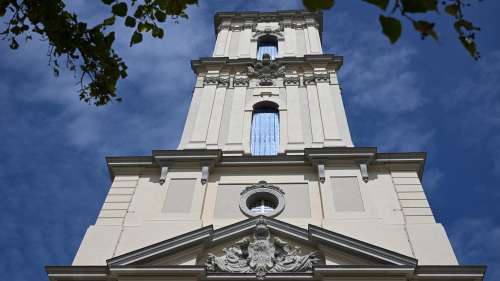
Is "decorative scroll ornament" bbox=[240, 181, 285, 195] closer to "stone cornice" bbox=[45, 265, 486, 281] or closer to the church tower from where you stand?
the church tower

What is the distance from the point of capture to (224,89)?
21047mm

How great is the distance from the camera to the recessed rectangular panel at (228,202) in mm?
14594

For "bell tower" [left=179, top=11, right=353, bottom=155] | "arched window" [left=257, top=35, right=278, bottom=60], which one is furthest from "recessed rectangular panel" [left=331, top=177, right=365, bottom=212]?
"arched window" [left=257, top=35, right=278, bottom=60]

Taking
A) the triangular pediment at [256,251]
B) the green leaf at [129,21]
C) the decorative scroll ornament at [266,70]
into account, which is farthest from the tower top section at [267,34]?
the green leaf at [129,21]

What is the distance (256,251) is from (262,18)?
56.8 feet

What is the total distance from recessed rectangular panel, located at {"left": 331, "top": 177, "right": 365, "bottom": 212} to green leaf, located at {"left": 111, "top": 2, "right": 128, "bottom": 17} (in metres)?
8.89

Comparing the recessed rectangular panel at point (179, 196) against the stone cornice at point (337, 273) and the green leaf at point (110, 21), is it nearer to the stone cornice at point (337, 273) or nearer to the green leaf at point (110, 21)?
the stone cornice at point (337, 273)

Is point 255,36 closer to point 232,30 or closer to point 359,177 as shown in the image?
point 232,30

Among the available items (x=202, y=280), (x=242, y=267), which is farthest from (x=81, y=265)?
(x=242, y=267)

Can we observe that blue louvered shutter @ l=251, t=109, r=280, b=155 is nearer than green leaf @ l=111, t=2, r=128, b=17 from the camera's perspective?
No

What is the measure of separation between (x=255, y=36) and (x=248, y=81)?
5216mm

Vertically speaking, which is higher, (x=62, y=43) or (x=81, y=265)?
(x=81, y=265)

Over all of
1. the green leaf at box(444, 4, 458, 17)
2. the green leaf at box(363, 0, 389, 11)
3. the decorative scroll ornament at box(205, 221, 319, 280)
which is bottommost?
the green leaf at box(363, 0, 389, 11)

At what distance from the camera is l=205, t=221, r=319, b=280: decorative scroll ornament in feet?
40.9
